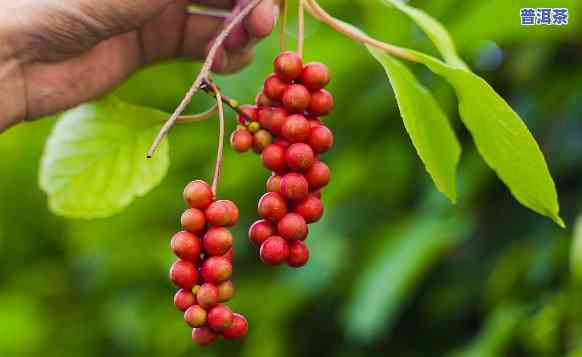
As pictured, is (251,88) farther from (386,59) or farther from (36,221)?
(386,59)

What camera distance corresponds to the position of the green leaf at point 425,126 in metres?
0.83

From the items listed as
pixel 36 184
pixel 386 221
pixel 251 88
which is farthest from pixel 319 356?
pixel 36 184

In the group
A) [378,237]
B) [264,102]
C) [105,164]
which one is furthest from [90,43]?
[378,237]

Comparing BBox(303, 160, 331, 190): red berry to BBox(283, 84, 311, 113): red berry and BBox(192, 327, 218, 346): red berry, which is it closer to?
BBox(283, 84, 311, 113): red berry

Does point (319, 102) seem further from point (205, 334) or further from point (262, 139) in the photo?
point (205, 334)

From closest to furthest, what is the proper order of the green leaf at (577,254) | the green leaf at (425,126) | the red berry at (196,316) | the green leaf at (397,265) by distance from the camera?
1. the red berry at (196,316)
2. the green leaf at (425,126)
3. the green leaf at (577,254)
4. the green leaf at (397,265)

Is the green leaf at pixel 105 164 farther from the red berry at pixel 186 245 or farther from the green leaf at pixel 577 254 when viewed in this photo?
the green leaf at pixel 577 254

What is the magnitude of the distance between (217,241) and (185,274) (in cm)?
4

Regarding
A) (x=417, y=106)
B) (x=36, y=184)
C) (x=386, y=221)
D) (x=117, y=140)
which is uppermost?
(x=417, y=106)

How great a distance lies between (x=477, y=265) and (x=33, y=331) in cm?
107

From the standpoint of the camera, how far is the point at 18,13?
102 cm

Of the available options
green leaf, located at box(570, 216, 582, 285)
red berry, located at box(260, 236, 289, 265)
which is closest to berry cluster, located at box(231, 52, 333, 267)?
red berry, located at box(260, 236, 289, 265)

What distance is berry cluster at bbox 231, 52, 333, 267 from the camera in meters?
0.78

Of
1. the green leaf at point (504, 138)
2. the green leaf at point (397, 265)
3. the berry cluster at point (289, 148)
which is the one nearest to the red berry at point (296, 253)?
the berry cluster at point (289, 148)
